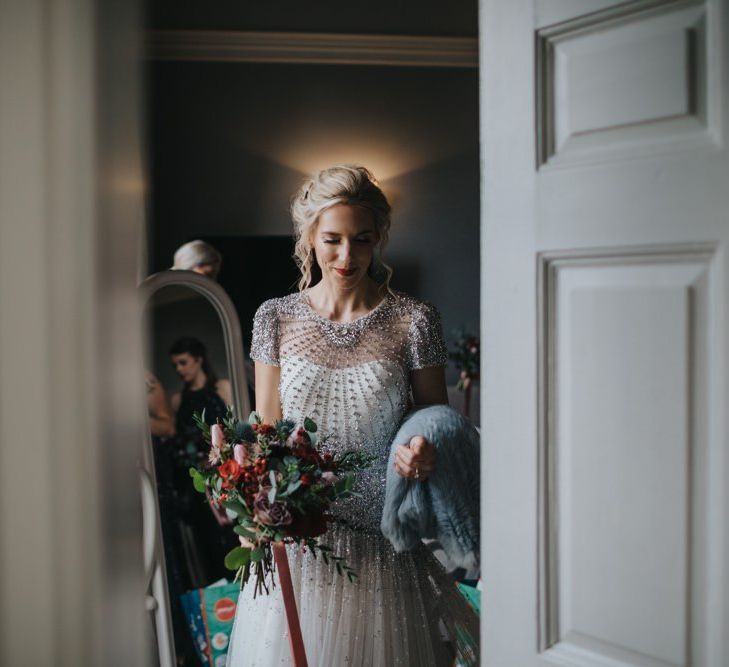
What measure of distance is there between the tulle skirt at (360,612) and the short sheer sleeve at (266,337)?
39 centimetres

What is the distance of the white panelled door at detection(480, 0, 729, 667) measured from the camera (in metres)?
0.77

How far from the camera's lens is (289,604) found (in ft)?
4.79

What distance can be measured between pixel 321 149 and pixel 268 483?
2233 millimetres

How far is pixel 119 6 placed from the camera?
0.75 m

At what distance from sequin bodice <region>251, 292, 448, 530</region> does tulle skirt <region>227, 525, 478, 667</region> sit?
0.09m

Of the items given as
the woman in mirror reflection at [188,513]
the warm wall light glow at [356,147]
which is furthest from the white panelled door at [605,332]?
the warm wall light glow at [356,147]

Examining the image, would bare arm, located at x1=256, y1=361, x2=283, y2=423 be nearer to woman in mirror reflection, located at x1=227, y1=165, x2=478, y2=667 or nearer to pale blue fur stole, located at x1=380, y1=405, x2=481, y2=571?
woman in mirror reflection, located at x1=227, y1=165, x2=478, y2=667

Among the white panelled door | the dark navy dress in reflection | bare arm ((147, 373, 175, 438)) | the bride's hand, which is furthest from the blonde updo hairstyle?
bare arm ((147, 373, 175, 438))

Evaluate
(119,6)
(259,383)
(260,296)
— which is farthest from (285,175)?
(119,6)

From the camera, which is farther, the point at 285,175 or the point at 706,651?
the point at 285,175

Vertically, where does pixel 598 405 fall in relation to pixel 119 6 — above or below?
below

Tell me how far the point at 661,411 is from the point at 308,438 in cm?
79

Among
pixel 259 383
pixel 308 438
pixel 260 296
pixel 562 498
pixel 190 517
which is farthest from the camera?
pixel 260 296

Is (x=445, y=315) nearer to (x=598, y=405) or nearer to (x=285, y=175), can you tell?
(x=285, y=175)
